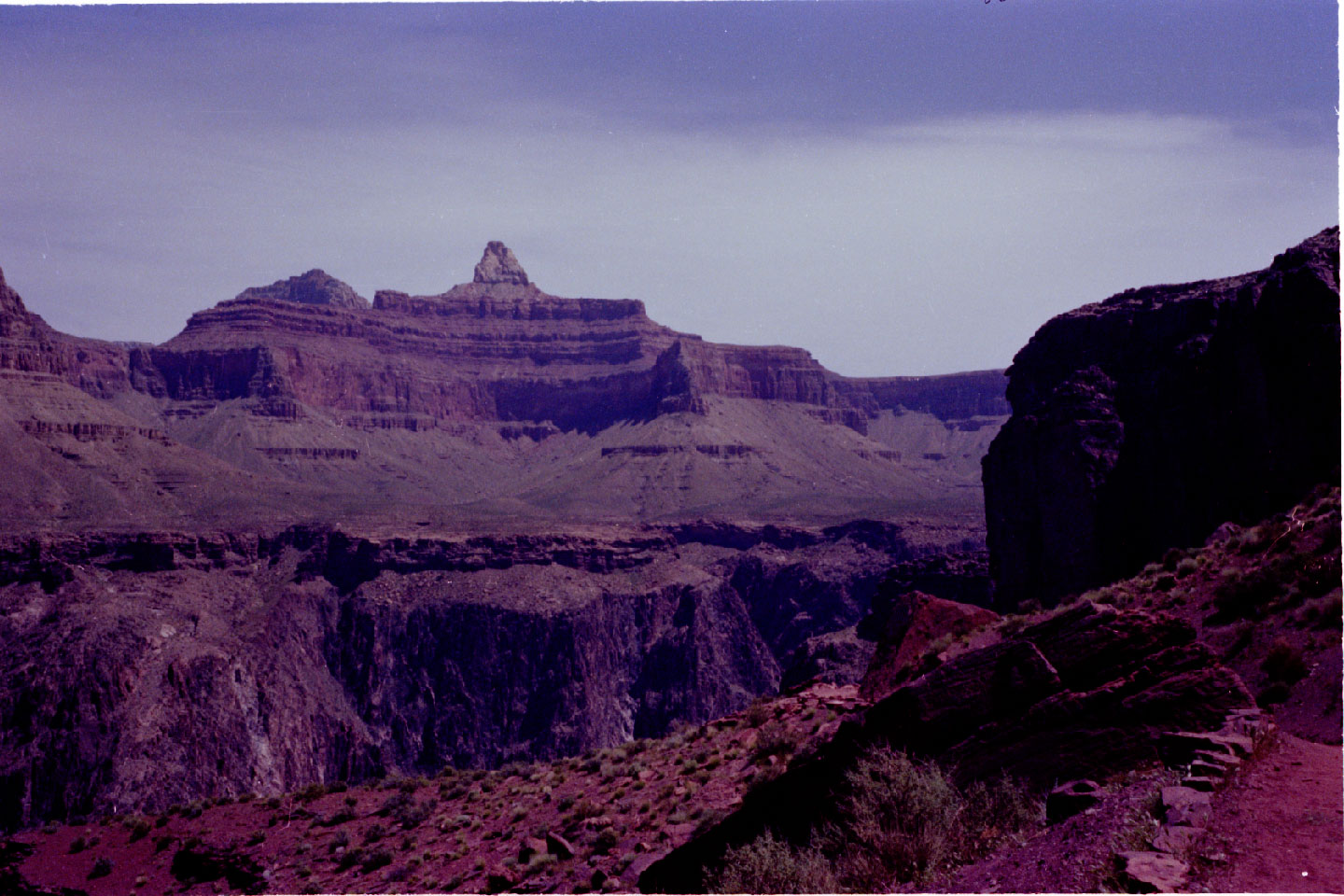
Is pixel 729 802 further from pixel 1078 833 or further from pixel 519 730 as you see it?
pixel 519 730

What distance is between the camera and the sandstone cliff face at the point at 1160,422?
4188cm

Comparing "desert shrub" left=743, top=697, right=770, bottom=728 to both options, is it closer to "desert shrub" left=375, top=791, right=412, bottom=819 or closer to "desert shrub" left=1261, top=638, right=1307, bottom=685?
"desert shrub" left=375, top=791, right=412, bottom=819

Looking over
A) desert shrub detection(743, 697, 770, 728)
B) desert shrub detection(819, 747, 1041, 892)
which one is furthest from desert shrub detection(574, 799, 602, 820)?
desert shrub detection(819, 747, 1041, 892)

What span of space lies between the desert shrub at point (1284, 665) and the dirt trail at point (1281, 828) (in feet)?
10.0

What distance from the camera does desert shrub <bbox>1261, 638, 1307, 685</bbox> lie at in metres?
→ 17.9

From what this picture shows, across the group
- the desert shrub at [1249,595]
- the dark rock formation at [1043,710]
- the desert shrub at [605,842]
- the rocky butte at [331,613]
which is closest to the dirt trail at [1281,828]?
the dark rock formation at [1043,710]

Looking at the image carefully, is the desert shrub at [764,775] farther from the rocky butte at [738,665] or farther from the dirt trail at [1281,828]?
the dirt trail at [1281,828]

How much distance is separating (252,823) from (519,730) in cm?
10183

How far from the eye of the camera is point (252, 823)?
3394 cm

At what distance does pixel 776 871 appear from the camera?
16375 millimetres

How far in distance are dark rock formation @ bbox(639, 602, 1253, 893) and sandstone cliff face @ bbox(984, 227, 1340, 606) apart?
24948 millimetres

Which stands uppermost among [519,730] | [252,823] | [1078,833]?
[1078,833]

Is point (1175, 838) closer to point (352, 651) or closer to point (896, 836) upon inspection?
point (896, 836)

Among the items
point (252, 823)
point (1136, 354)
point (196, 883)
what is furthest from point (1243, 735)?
point (1136, 354)
